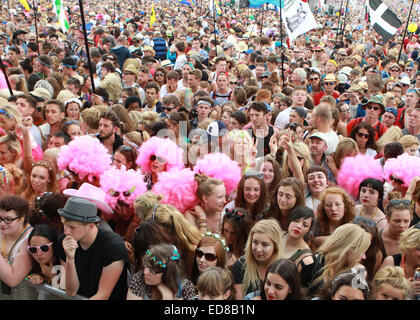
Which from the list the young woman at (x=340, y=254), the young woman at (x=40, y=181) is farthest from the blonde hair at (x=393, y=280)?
the young woman at (x=40, y=181)

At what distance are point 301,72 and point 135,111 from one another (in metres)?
3.64

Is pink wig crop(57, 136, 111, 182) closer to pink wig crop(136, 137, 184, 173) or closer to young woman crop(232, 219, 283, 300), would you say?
pink wig crop(136, 137, 184, 173)

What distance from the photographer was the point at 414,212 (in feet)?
13.9

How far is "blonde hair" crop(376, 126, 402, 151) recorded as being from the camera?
576 cm

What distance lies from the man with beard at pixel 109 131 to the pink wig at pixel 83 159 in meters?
0.69

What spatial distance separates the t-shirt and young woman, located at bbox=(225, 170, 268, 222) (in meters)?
1.52

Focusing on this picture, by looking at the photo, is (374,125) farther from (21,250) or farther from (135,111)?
(21,250)

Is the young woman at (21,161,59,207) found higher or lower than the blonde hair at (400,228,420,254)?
higher

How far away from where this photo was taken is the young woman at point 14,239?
321cm

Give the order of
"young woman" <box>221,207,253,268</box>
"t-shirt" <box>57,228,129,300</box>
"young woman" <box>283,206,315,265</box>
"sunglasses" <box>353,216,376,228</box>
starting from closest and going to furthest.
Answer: "t-shirt" <box>57,228,129,300</box>
"young woman" <box>283,206,315,265</box>
"sunglasses" <box>353,216,376,228</box>
"young woman" <box>221,207,253,268</box>

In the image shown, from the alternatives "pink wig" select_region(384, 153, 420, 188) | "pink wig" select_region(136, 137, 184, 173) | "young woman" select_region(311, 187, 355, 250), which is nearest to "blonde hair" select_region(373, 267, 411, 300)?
"young woman" select_region(311, 187, 355, 250)

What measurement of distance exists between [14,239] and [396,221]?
3.02 meters

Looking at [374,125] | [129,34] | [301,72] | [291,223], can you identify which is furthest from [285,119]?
[129,34]

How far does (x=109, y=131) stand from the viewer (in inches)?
213
